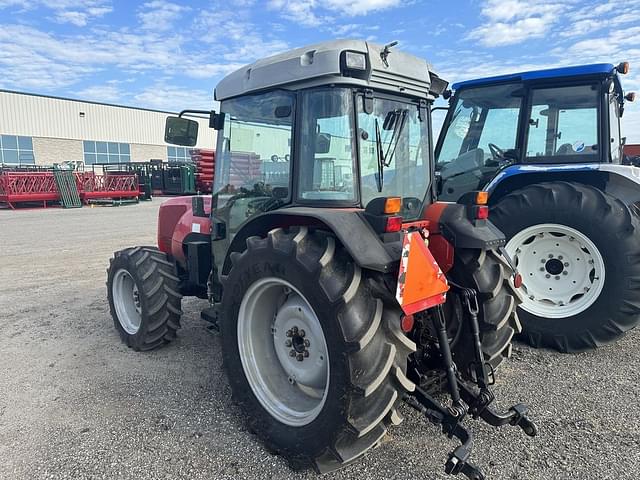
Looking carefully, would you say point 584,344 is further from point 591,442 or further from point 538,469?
point 538,469

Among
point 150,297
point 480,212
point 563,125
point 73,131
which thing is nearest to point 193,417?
point 150,297

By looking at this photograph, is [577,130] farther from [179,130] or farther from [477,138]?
[179,130]

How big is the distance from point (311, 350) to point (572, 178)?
3.45m

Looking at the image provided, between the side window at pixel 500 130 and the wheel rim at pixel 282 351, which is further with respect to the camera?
the side window at pixel 500 130

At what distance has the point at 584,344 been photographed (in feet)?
12.8

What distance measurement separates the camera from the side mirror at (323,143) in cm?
267

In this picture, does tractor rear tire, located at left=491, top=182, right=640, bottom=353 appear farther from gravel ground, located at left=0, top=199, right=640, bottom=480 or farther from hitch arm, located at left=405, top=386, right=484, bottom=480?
hitch arm, located at left=405, top=386, right=484, bottom=480

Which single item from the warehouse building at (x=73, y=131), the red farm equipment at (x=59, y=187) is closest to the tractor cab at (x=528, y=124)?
the red farm equipment at (x=59, y=187)

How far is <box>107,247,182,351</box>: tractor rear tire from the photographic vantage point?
3.75 meters

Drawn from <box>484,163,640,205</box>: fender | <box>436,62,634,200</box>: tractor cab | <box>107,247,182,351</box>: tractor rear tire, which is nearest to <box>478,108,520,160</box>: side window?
<box>436,62,634,200</box>: tractor cab

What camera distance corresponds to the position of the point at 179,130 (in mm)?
3484

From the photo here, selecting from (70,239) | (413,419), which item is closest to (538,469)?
(413,419)

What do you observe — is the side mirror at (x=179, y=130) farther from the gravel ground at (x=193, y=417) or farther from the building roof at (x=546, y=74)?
the building roof at (x=546, y=74)

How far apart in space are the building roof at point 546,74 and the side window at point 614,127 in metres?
0.42
